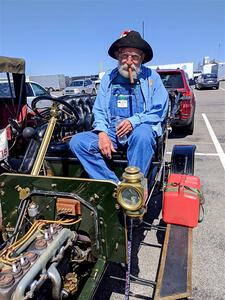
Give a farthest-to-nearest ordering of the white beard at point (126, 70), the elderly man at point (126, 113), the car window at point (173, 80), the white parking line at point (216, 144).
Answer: the car window at point (173, 80) < the white parking line at point (216, 144) < the white beard at point (126, 70) < the elderly man at point (126, 113)

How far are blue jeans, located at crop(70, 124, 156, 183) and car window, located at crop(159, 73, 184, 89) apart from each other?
5.57m

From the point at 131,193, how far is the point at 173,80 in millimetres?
6658

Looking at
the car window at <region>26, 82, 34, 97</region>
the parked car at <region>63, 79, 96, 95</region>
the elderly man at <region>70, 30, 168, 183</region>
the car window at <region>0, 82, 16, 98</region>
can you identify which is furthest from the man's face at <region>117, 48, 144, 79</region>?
the parked car at <region>63, 79, 96, 95</region>

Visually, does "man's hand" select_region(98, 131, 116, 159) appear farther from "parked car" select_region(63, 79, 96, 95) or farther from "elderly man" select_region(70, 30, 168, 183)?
"parked car" select_region(63, 79, 96, 95)

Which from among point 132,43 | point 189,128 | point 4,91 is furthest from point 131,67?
point 189,128

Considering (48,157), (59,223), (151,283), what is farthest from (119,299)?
(48,157)

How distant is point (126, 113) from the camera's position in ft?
9.95

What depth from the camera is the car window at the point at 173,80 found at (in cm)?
799

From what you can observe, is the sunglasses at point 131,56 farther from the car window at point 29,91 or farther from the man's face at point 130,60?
the car window at point 29,91

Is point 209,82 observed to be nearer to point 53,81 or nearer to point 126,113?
point 53,81

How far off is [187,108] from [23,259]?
660cm

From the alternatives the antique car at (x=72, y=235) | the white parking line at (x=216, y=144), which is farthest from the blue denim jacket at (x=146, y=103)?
the white parking line at (x=216, y=144)

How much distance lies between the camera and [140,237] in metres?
3.32

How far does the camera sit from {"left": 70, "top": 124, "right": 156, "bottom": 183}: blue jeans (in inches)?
101
